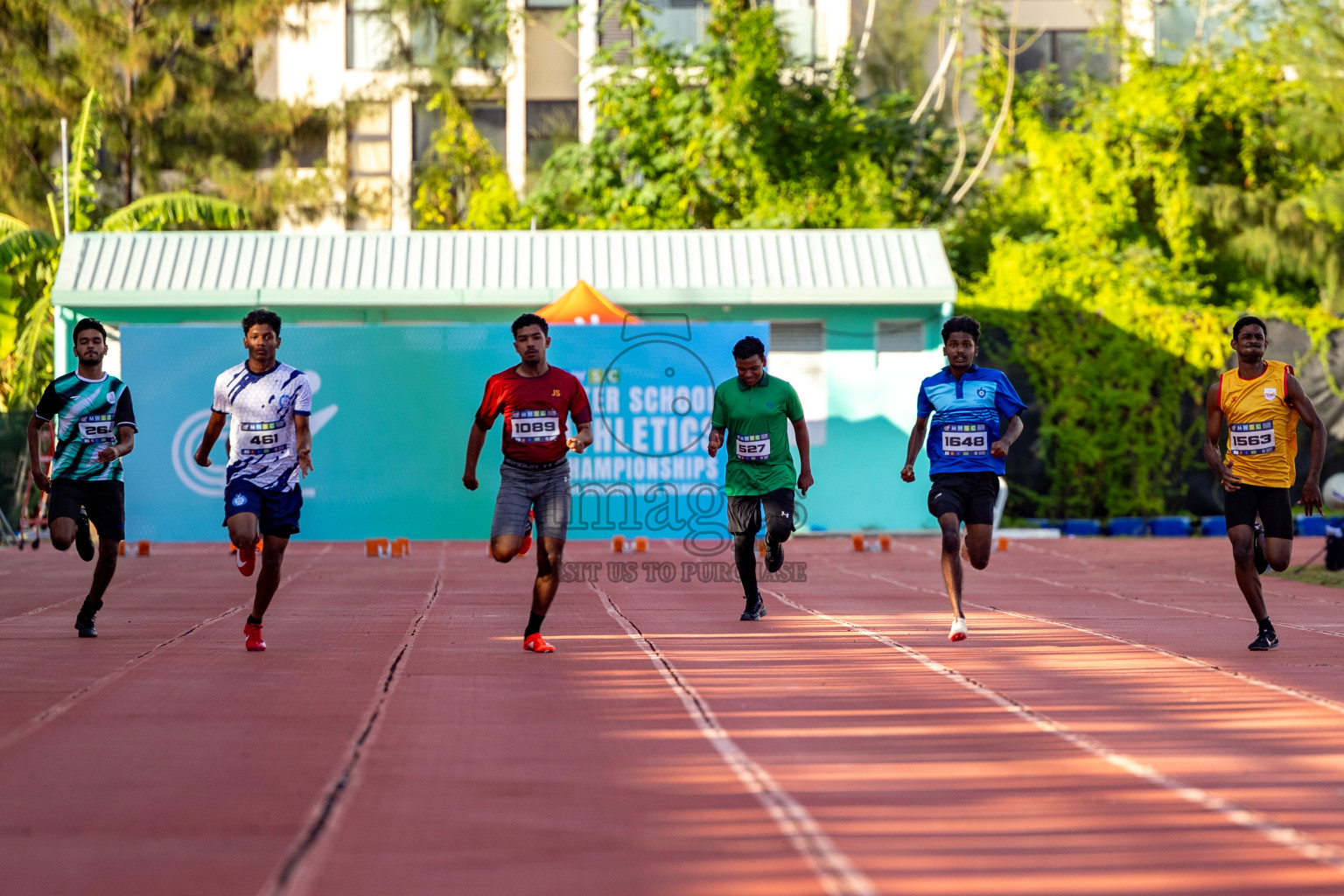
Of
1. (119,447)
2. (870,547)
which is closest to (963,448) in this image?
(119,447)

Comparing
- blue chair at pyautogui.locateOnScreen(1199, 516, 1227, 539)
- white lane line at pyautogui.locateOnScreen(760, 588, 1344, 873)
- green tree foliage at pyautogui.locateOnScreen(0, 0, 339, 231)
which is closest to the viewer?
white lane line at pyautogui.locateOnScreen(760, 588, 1344, 873)

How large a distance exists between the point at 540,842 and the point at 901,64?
3154 cm

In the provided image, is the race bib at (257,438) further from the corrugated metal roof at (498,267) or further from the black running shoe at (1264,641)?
the corrugated metal roof at (498,267)

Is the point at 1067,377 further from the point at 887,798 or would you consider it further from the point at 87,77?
the point at 87,77

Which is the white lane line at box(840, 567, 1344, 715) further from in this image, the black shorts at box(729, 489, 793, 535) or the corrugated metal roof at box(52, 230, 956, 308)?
the corrugated metal roof at box(52, 230, 956, 308)

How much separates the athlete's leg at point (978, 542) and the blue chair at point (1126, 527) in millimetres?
12533

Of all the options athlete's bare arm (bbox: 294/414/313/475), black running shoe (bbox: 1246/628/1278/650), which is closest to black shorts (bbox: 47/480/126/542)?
athlete's bare arm (bbox: 294/414/313/475)

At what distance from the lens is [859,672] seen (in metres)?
8.62

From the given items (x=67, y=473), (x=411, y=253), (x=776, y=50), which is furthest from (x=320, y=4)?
(x=67, y=473)

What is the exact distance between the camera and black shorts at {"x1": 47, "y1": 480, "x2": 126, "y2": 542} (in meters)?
9.82

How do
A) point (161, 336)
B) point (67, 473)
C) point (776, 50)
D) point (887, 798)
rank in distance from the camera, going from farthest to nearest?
point (776, 50)
point (161, 336)
point (67, 473)
point (887, 798)

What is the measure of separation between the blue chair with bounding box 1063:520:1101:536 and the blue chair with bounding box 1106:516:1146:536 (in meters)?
0.16

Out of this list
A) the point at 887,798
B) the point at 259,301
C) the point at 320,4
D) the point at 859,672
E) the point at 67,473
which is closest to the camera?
the point at 887,798

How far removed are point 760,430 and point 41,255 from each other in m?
16.7
